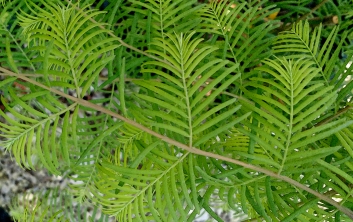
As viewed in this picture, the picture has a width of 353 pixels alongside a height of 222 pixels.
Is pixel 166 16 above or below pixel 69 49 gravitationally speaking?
above

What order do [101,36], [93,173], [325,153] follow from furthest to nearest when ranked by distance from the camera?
[93,173], [101,36], [325,153]

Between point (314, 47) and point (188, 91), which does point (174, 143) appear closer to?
point (188, 91)

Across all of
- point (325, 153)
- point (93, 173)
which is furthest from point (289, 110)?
point (93, 173)

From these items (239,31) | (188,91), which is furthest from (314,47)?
(188,91)

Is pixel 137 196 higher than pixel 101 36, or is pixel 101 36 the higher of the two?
pixel 101 36

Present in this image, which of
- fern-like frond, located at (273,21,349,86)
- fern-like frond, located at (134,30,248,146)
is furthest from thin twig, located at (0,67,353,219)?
fern-like frond, located at (273,21,349,86)

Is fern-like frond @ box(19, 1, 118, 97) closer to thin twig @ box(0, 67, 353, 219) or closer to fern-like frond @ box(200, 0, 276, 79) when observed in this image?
thin twig @ box(0, 67, 353, 219)

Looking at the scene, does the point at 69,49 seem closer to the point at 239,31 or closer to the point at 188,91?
the point at 188,91

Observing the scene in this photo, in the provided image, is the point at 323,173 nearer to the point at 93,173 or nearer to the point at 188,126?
the point at 188,126

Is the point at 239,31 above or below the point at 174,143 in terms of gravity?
above

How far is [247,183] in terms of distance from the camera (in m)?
0.41

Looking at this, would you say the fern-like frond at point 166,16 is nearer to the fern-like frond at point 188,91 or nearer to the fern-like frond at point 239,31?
the fern-like frond at point 239,31

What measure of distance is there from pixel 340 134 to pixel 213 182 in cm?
15

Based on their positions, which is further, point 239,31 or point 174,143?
point 239,31
